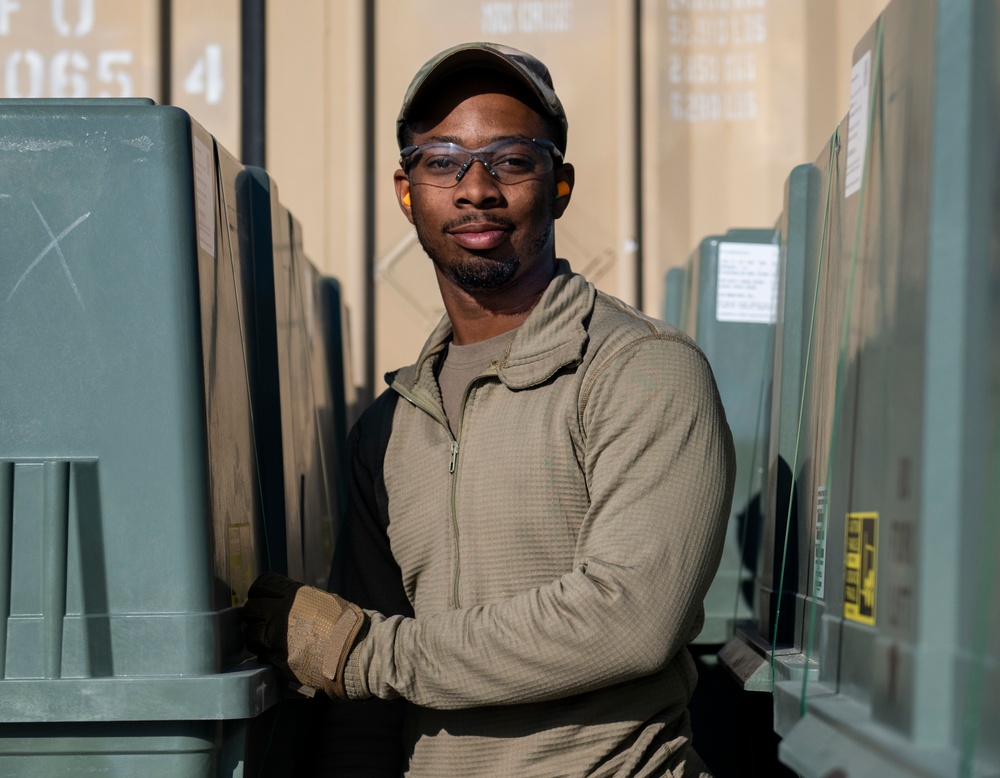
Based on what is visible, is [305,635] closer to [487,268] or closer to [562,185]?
[487,268]

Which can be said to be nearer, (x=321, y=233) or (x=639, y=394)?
(x=639, y=394)

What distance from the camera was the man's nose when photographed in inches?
76.8

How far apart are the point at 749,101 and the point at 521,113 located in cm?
113

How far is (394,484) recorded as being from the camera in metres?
2.01

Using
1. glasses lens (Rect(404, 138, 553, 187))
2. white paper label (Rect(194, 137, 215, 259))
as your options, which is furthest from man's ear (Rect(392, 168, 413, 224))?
white paper label (Rect(194, 137, 215, 259))

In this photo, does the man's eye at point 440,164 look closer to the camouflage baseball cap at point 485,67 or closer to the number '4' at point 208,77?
the camouflage baseball cap at point 485,67

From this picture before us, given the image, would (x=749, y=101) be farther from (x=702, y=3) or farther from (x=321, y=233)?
(x=321, y=233)

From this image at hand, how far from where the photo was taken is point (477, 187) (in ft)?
6.40

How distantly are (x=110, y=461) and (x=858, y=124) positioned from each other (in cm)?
112

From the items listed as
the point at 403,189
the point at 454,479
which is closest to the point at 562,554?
A: the point at 454,479

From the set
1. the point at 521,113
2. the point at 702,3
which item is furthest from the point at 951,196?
the point at 702,3

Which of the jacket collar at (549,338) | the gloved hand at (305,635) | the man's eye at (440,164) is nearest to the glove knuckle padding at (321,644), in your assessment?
the gloved hand at (305,635)

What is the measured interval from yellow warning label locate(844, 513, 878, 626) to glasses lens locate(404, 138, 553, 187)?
2.82 feet

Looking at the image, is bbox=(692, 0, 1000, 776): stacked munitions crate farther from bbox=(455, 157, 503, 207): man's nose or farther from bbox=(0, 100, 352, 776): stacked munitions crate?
bbox=(0, 100, 352, 776): stacked munitions crate
